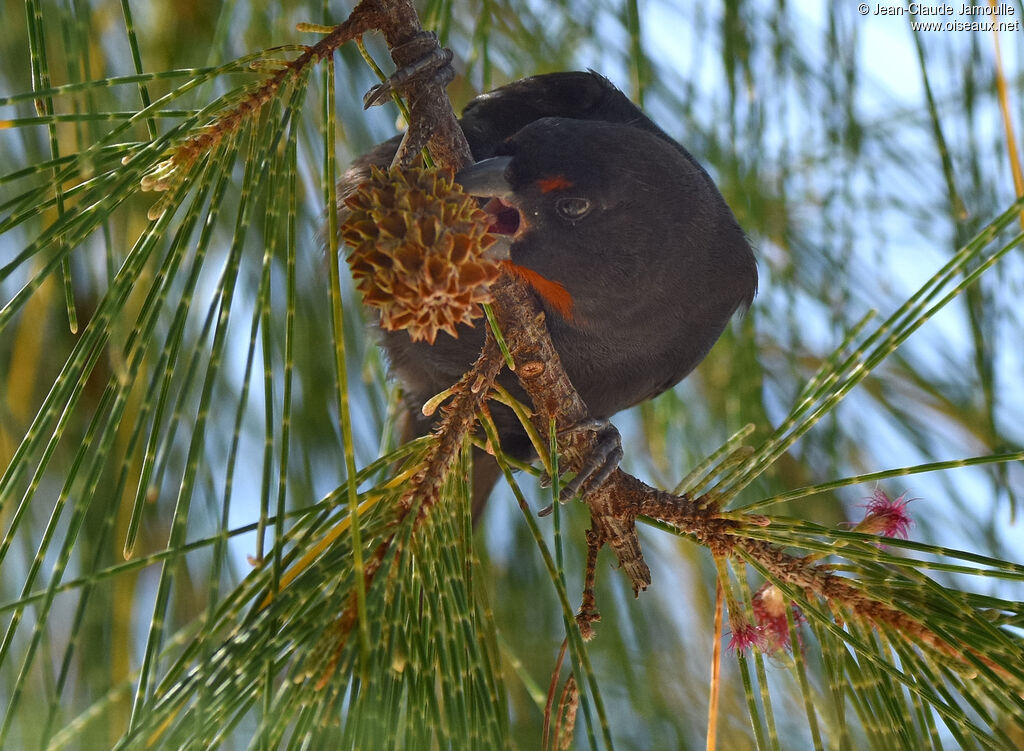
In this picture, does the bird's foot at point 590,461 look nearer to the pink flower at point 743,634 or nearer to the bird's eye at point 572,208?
the pink flower at point 743,634

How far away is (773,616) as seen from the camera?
A: 3.09 feet

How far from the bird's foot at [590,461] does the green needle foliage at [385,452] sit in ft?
0.28

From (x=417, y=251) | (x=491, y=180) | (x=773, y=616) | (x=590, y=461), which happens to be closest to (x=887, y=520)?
(x=773, y=616)

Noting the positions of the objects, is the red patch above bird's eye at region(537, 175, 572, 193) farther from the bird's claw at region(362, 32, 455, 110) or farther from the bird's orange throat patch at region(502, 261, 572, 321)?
the bird's claw at region(362, 32, 455, 110)

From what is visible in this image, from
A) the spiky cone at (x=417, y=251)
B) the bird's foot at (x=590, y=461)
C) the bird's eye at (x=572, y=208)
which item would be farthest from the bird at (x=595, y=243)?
the spiky cone at (x=417, y=251)

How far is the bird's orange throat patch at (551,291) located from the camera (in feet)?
4.34

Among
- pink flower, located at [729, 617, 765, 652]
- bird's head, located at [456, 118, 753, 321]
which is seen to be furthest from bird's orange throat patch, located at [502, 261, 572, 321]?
pink flower, located at [729, 617, 765, 652]

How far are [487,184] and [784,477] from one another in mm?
771

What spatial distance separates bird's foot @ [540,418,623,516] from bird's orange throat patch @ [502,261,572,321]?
0.32 m

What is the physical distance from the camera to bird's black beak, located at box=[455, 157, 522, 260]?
1.22 m

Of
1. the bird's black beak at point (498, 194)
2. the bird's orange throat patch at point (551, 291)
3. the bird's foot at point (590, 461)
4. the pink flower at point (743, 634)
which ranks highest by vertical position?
the bird's black beak at point (498, 194)

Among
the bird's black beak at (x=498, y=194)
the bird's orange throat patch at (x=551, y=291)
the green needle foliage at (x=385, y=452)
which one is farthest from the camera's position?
the bird's orange throat patch at (x=551, y=291)

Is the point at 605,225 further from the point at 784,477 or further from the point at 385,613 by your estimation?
the point at 385,613

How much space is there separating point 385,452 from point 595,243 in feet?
1.31
